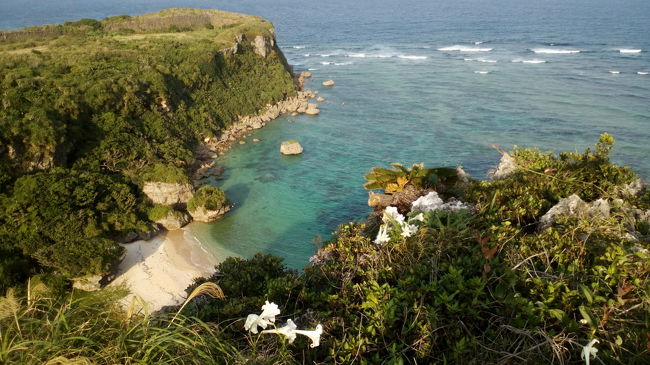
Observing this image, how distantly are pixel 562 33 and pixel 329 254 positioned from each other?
328 feet

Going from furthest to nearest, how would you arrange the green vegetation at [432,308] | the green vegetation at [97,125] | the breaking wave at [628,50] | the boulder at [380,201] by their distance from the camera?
1. the breaking wave at [628,50]
2. the green vegetation at [97,125]
3. the boulder at [380,201]
4. the green vegetation at [432,308]

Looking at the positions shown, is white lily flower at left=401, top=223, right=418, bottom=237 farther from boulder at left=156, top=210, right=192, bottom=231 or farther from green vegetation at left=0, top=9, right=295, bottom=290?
boulder at left=156, top=210, right=192, bottom=231

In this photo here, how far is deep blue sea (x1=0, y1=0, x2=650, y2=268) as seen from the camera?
1097 inches

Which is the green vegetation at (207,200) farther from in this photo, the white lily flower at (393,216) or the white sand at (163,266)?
the white lily flower at (393,216)

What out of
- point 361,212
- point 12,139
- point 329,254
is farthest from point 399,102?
point 329,254

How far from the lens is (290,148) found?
1417 inches

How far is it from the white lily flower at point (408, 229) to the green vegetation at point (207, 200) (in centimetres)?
2013

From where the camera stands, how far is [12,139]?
2220cm

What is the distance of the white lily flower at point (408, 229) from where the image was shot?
6.77m

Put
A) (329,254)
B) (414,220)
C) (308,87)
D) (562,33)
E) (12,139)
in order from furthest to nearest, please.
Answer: (562,33), (308,87), (12,139), (329,254), (414,220)

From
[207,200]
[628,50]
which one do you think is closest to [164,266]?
[207,200]

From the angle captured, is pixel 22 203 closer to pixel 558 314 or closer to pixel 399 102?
pixel 558 314

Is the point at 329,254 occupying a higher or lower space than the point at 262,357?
lower

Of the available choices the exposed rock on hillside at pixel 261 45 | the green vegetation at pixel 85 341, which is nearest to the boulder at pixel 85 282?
the green vegetation at pixel 85 341
